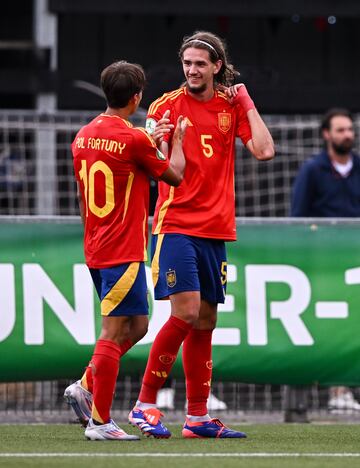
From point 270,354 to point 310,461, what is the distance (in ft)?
11.3

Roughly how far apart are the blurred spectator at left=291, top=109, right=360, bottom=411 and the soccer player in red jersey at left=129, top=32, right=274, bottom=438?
107 inches

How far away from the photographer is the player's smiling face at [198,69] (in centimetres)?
904

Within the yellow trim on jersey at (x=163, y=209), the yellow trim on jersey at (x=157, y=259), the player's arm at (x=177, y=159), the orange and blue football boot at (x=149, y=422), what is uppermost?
the player's arm at (x=177, y=159)

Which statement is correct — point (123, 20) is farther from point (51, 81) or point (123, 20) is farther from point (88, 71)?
point (51, 81)

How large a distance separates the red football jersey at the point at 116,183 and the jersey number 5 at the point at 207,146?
0.46m

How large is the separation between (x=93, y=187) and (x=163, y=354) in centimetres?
105

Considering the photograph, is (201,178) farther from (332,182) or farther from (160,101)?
(332,182)

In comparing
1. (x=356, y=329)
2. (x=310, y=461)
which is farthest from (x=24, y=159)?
(x=310, y=461)

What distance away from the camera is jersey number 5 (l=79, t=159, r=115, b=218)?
8.56 meters

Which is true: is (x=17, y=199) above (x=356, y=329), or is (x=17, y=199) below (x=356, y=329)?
above

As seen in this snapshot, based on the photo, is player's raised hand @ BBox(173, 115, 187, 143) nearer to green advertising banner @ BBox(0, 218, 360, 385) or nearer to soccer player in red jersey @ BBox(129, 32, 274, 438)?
soccer player in red jersey @ BBox(129, 32, 274, 438)

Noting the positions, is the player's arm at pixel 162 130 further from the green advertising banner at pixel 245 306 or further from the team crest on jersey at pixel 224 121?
the green advertising banner at pixel 245 306

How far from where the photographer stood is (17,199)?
1524 cm

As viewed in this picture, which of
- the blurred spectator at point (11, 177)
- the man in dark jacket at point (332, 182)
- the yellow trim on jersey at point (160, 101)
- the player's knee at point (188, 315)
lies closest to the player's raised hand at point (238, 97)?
the yellow trim on jersey at point (160, 101)
